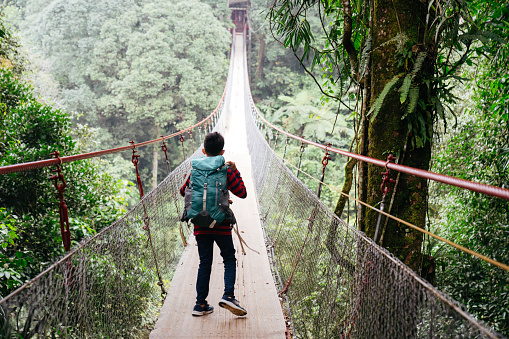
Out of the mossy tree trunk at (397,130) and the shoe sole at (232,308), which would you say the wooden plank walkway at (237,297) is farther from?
the mossy tree trunk at (397,130)

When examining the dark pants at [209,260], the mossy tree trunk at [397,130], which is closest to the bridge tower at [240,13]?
the mossy tree trunk at [397,130]

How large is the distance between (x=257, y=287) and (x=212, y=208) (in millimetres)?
681

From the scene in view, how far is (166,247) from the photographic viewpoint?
86.1 inches

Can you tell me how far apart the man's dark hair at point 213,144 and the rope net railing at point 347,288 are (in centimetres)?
45

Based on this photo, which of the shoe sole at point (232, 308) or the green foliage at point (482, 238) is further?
the green foliage at point (482, 238)

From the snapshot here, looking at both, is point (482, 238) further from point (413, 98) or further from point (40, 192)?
point (40, 192)

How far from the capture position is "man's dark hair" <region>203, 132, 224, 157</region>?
1570 mm

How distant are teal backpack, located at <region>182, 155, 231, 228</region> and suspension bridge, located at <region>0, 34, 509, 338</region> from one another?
10.4 inches

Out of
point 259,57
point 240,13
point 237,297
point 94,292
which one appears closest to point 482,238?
point 237,297

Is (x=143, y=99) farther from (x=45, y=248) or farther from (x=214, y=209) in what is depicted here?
(x=214, y=209)

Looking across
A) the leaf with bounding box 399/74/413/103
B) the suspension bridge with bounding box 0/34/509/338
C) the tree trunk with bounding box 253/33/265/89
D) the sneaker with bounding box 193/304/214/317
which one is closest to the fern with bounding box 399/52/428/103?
the leaf with bounding box 399/74/413/103

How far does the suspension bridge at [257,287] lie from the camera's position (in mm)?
768

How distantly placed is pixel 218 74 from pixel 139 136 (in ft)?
11.9

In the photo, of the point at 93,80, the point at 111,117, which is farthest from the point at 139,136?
the point at 93,80
